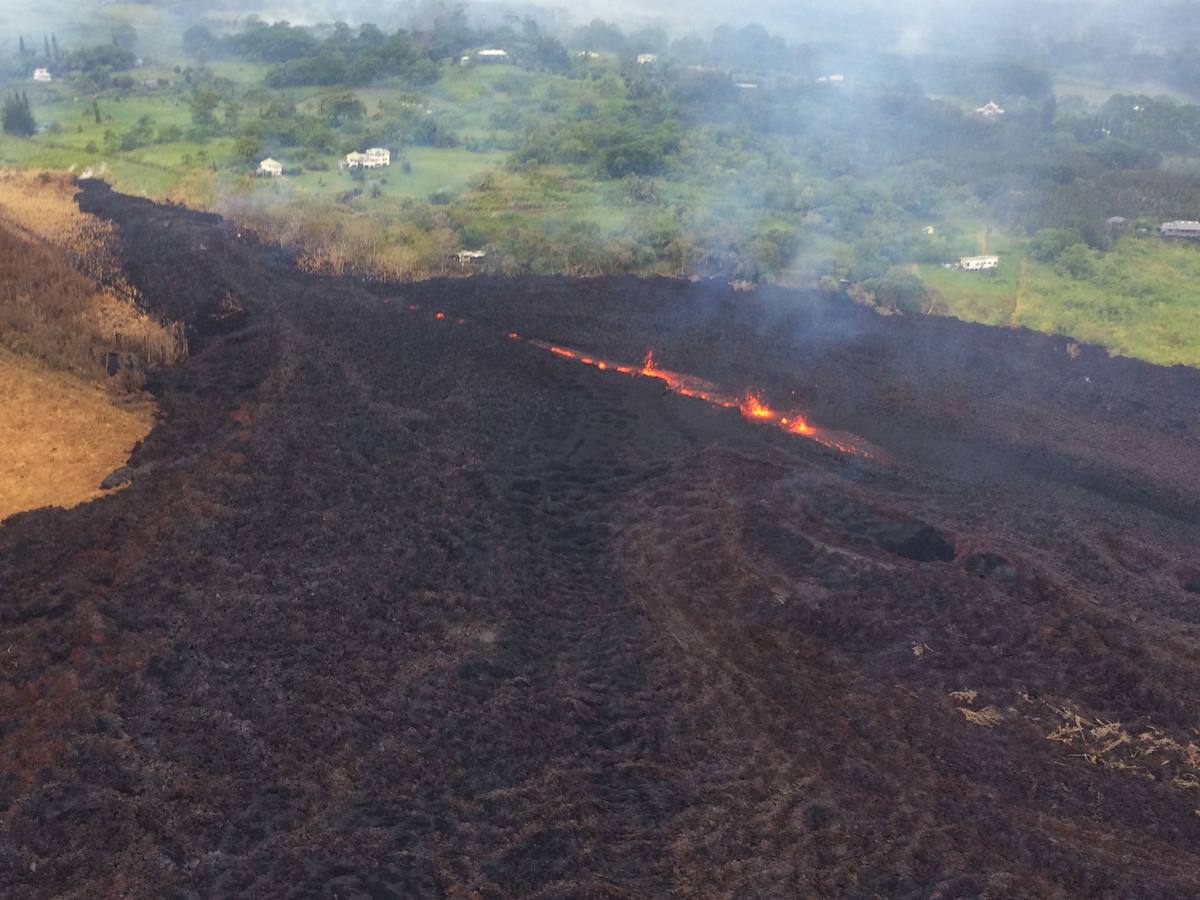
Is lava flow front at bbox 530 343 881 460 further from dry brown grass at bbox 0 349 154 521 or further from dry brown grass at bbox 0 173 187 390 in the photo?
dry brown grass at bbox 0 349 154 521

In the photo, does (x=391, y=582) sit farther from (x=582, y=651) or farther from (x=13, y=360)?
(x=13, y=360)

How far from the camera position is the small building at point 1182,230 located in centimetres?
4194

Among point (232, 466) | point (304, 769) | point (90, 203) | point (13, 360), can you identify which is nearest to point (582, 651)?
point (304, 769)

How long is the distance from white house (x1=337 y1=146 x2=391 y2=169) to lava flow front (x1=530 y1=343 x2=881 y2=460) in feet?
73.1

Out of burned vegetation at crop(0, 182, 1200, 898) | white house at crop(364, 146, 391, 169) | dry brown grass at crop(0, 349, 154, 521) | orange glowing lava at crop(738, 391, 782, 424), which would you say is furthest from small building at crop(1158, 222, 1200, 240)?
dry brown grass at crop(0, 349, 154, 521)

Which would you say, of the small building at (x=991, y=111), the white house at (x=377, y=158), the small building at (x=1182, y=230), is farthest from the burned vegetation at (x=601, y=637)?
the small building at (x=991, y=111)

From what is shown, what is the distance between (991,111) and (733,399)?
158ft

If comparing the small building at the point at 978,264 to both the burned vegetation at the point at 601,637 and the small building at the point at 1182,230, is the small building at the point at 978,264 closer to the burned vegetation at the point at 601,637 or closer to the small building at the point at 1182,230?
the small building at the point at 1182,230

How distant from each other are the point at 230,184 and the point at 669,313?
22191 mm

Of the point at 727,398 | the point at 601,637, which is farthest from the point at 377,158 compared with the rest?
the point at 601,637

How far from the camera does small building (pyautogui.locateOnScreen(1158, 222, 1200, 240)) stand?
1651 inches

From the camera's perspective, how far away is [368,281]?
33.5 m

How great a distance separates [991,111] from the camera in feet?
210

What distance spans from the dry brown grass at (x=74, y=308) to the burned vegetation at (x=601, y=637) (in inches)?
55.0
